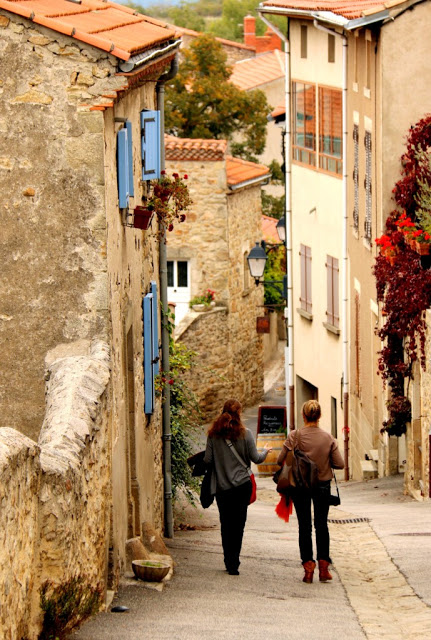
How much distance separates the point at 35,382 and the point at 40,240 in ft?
3.48

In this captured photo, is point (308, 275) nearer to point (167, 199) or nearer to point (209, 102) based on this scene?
point (167, 199)

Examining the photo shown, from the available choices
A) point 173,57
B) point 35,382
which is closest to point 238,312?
point 173,57

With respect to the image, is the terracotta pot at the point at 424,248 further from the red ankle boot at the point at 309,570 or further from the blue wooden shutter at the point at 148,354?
the red ankle boot at the point at 309,570

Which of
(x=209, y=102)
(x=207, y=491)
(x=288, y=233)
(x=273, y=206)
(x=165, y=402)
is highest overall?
(x=209, y=102)

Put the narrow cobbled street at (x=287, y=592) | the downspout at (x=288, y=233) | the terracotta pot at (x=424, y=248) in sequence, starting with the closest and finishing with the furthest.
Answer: the narrow cobbled street at (x=287, y=592) → the terracotta pot at (x=424, y=248) → the downspout at (x=288, y=233)

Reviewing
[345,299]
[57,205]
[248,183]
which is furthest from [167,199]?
[248,183]

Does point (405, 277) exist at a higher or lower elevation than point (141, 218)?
Result: lower

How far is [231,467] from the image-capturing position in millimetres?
10336

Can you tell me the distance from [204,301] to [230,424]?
21.7 meters

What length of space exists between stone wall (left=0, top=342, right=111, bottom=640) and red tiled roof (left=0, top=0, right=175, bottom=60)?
86.8 inches

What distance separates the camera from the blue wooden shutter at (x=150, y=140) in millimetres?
12328

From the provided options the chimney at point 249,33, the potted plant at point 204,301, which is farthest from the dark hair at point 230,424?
the chimney at point 249,33

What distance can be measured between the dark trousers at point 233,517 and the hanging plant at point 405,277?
6133 millimetres

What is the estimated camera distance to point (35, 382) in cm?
995
